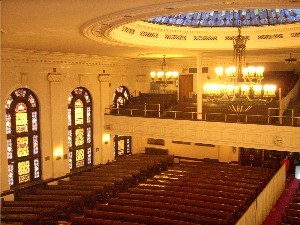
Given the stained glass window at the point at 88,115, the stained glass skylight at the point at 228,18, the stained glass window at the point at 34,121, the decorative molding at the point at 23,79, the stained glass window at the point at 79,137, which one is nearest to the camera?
the stained glass skylight at the point at 228,18

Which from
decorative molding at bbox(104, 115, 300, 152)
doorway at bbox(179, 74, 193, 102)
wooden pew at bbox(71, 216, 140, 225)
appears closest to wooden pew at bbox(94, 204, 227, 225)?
wooden pew at bbox(71, 216, 140, 225)

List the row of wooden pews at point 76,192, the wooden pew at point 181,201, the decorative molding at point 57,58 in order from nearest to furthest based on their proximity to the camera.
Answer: the wooden pew at point 181,201 < the row of wooden pews at point 76,192 < the decorative molding at point 57,58

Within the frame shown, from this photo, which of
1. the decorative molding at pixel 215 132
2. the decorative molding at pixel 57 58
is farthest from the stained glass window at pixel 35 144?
the decorative molding at pixel 215 132

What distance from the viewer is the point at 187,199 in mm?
11797

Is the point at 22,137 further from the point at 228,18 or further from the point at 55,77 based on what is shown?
the point at 228,18

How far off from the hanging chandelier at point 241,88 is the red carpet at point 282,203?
5.20 meters

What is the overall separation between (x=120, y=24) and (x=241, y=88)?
3535mm

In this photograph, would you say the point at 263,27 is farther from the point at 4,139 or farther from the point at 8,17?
the point at 4,139

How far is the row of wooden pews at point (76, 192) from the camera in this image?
38.5 feet

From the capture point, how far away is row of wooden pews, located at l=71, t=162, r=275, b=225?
10375 millimetres

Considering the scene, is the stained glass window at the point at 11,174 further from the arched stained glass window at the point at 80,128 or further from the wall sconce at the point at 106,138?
the wall sconce at the point at 106,138

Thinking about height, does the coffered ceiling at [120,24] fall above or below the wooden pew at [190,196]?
above

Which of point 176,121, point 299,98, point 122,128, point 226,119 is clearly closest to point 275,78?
point 299,98

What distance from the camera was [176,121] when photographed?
15812 mm
